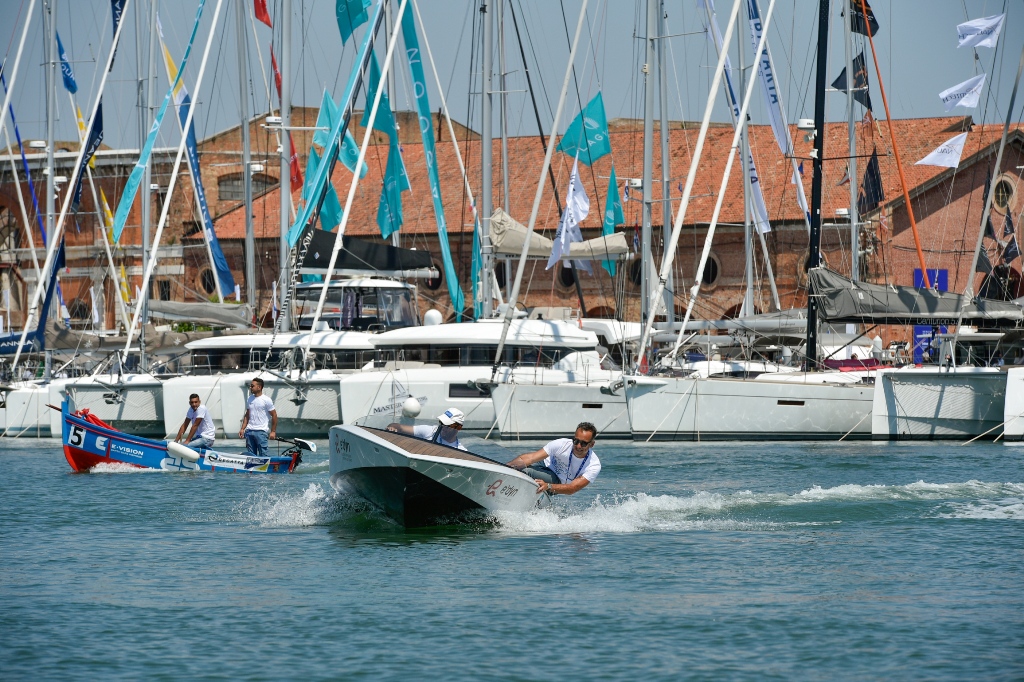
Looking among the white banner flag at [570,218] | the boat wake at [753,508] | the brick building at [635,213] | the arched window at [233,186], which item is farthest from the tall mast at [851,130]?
the arched window at [233,186]

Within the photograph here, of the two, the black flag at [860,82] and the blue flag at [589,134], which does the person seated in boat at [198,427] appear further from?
the black flag at [860,82]

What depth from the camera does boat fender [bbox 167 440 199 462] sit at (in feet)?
72.1

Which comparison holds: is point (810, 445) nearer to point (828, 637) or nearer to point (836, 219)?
A: point (828, 637)

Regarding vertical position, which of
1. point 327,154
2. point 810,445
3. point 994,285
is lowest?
point 810,445

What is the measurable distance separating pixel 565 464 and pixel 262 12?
83.9 feet

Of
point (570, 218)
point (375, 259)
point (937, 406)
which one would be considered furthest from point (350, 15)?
point (937, 406)

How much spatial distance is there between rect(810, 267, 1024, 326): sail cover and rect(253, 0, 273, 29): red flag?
57.0 ft

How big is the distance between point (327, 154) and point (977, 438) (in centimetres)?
1524

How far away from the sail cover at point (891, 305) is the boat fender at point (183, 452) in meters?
13.9

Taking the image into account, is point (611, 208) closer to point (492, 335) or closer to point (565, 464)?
point (492, 335)

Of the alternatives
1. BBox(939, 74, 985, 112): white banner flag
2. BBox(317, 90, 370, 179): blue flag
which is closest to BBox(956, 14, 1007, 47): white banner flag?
BBox(939, 74, 985, 112): white banner flag

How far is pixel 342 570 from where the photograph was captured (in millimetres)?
13258

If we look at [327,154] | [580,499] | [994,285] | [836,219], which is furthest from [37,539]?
[836,219]

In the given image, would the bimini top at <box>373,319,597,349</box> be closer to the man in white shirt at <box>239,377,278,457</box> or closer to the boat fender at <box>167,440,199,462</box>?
the man in white shirt at <box>239,377,278,457</box>
